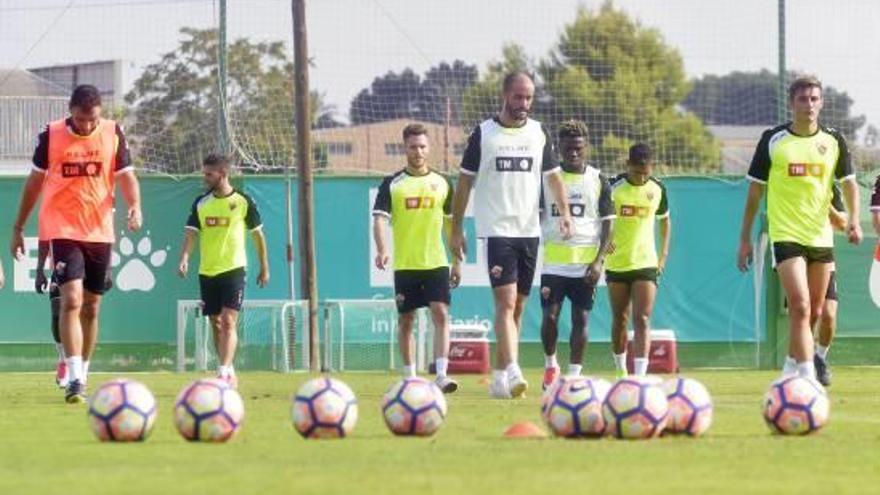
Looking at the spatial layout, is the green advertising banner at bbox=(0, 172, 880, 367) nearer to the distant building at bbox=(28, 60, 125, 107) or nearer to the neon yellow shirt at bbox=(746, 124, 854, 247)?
the distant building at bbox=(28, 60, 125, 107)

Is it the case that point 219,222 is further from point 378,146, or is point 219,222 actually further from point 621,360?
point 378,146

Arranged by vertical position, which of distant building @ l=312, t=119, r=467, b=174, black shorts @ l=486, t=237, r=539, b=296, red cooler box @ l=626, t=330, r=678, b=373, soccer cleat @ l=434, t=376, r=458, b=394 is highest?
distant building @ l=312, t=119, r=467, b=174

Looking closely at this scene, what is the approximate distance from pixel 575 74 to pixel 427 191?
1984cm

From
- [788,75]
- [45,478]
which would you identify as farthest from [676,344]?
[45,478]

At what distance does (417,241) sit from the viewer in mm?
18406

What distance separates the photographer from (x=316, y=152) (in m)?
39.2

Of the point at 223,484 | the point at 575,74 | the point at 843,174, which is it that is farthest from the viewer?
the point at 575,74

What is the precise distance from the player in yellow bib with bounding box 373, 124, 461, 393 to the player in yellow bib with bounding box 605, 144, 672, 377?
151 centimetres

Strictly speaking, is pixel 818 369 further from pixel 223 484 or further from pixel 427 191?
pixel 223 484

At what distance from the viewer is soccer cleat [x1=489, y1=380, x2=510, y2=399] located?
16.5 m

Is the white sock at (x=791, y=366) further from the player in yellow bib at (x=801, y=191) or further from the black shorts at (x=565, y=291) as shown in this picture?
the black shorts at (x=565, y=291)

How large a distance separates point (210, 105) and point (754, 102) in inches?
1088

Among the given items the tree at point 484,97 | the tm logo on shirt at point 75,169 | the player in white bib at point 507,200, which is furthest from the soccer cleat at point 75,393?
the tree at point 484,97

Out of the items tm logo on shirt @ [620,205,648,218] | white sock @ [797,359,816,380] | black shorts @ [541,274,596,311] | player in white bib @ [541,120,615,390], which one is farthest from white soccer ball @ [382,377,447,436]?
tm logo on shirt @ [620,205,648,218]
